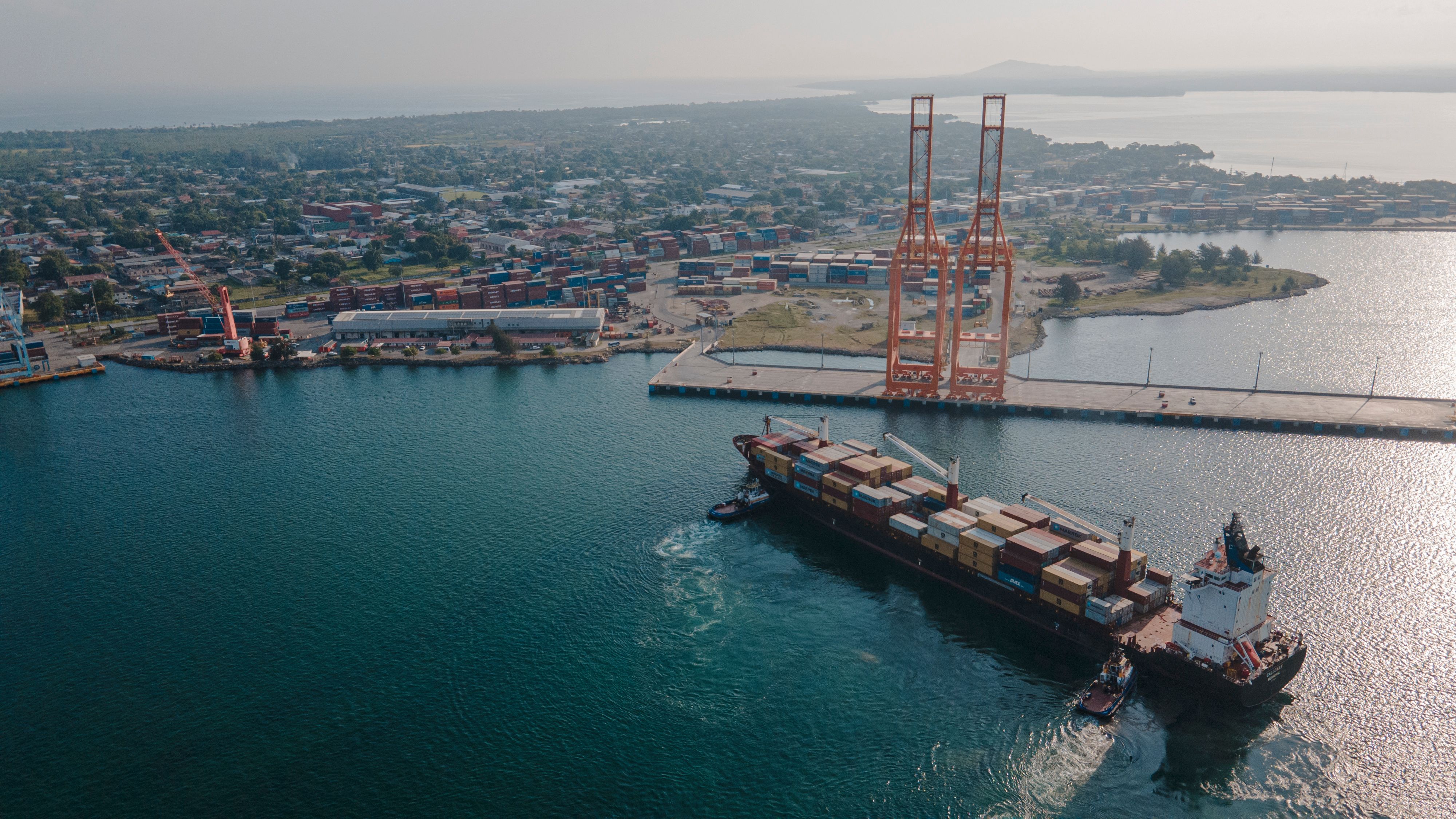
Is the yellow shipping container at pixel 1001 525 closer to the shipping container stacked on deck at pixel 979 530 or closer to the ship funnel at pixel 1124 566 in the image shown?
the shipping container stacked on deck at pixel 979 530

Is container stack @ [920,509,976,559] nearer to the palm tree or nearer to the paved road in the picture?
the paved road

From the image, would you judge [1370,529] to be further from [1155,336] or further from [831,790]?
[1155,336]

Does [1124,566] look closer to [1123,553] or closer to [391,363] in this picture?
[1123,553]

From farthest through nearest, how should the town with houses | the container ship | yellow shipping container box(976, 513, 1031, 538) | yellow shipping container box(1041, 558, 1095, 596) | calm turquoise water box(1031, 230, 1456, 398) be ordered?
the town with houses, calm turquoise water box(1031, 230, 1456, 398), yellow shipping container box(976, 513, 1031, 538), yellow shipping container box(1041, 558, 1095, 596), the container ship

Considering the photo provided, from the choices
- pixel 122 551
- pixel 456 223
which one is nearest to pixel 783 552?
pixel 122 551

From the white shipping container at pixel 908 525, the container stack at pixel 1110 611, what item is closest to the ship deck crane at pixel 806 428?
the white shipping container at pixel 908 525

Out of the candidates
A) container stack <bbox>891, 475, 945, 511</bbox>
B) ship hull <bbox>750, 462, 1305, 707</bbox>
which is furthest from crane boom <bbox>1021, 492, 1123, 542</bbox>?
ship hull <bbox>750, 462, 1305, 707</bbox>

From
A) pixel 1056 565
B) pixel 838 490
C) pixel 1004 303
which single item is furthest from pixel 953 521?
pixel 1004 303
